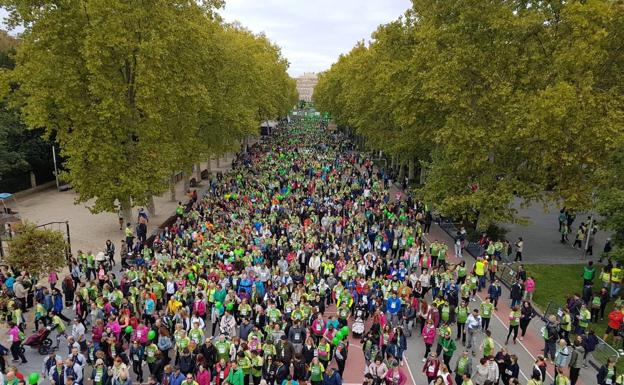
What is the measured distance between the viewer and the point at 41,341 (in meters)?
12.5

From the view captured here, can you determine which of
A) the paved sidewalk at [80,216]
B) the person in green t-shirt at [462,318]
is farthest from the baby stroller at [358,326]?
the paved sidewalk at [80,216]

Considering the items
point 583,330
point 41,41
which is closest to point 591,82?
point 583,330

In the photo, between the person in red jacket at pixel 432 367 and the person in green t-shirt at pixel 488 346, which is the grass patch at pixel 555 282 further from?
the person in red jacket at pixel 432 367

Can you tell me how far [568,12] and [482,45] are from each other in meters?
3.75

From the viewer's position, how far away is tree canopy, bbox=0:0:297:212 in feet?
66.8

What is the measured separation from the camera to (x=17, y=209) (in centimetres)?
2947

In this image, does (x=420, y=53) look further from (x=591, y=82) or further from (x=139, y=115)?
(x=139, y=115)

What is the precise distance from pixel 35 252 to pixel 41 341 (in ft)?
13.8

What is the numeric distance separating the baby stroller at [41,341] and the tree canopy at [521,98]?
16.5m

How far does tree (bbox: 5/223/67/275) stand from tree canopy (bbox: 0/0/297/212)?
6.14 m

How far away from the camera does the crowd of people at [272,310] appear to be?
33.4ft

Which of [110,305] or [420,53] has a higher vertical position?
[420,53]

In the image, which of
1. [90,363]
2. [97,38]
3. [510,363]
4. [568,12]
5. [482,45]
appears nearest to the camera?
[510,363]

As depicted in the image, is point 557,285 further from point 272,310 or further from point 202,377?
point 202,377
